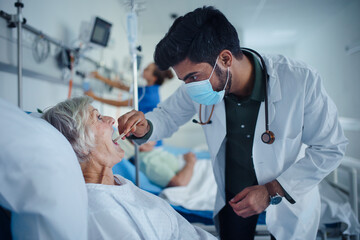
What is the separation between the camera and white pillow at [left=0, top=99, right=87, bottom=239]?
508 mm

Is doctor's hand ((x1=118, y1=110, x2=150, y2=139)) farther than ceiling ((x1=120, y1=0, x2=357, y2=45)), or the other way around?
ceiling ((x1=120, y1=0, x2=357, y2=45))

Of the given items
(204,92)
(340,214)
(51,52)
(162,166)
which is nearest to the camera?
(204,92)

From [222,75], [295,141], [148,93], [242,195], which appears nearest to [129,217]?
[242,195]

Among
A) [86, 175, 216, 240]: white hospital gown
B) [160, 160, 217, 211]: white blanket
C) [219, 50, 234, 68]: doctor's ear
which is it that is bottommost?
[160, 160, 217, 211]: white blanket

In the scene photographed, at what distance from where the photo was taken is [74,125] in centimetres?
89

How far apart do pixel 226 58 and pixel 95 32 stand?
4.39 feet

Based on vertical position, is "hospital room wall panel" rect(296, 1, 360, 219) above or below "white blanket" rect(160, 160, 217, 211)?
above

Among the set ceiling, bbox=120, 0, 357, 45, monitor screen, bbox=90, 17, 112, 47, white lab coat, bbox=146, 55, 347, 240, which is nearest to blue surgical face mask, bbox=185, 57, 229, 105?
white lab coat, bbox=146, 55, 347, 240

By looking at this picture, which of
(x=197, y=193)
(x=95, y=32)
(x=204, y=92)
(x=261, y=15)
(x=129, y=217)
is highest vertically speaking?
(x=261, y=15)

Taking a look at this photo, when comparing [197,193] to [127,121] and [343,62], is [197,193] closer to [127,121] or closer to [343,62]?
[127,121]

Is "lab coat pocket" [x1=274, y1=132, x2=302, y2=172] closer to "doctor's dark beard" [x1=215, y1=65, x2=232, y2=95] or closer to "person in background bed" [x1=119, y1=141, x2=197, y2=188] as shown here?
"doctor's dark beard" [x1=215, y1=65, x2=232, y2=95]

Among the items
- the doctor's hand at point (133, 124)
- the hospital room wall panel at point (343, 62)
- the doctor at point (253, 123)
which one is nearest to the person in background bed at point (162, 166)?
the doctor at point (253, 123)

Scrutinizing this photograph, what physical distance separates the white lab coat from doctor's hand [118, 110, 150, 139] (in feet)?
0.27

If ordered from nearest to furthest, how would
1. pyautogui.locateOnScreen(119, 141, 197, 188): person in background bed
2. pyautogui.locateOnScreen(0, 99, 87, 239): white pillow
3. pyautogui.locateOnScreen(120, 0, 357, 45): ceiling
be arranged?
pyautogui.locateOnScreen(0, 99, 87, 239): white pillow → pyautogui.locateOnScreen(120, 0, 357, 45): ceiling → pyautogui.locateOnScreen(119, 141, 197, 188): person in background bed
